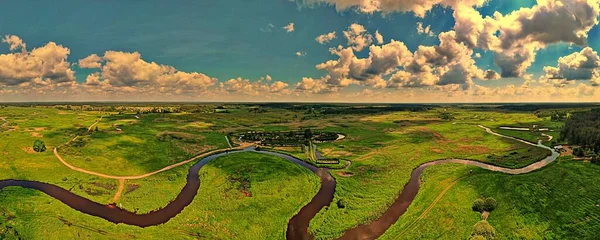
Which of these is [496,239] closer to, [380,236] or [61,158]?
[380,236]

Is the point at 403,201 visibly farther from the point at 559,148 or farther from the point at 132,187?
the point at 559,148

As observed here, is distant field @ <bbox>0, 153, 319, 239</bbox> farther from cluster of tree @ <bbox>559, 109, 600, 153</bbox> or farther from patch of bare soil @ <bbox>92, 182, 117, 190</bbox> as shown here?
cluster of tree @ <bbox>559, 109, 600, 153</bbox>

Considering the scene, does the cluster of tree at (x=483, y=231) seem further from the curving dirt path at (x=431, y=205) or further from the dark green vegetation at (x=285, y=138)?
the dark green vegetation at (x=285, y=138)

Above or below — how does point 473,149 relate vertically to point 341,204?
above

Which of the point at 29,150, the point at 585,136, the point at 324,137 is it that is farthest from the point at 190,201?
the point at 585,136

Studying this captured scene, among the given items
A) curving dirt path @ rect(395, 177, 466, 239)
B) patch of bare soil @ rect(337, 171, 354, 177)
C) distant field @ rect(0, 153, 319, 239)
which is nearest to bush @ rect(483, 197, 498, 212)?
curving dirt path @ rect(395, 177, 466, 239)

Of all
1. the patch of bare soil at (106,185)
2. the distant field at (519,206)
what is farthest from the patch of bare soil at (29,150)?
the distant field at (519,206)

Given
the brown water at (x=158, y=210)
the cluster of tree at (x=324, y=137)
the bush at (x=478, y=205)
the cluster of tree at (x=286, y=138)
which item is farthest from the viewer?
the cluster of tree at (x=324, y=137)

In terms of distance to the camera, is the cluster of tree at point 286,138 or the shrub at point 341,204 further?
the cluster of tree at point 286,138
